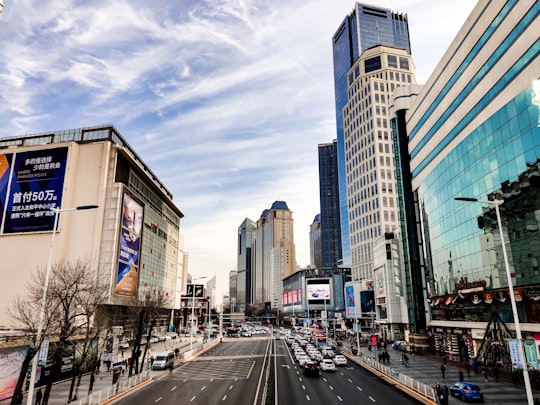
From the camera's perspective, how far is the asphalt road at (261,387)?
28.9 metres

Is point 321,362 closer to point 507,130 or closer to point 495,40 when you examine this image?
point 507,130

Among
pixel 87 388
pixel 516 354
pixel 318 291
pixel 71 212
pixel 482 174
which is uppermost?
pixel 71 212

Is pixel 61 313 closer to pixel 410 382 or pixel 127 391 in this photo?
pixel 127 391

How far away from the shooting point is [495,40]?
3912 cm

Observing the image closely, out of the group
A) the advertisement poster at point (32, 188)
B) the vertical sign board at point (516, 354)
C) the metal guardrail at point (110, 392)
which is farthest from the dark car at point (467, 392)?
the advertisement poster at point (32, 188)

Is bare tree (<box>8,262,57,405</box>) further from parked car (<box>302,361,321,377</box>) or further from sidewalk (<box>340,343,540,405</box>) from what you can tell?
sidewalk (<box>340,343,540,405</box>)

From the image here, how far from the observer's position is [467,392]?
27.8 m

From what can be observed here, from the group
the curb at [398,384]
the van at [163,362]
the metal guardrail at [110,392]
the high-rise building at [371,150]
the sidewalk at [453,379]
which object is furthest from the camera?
the high-rise building at [371,150]

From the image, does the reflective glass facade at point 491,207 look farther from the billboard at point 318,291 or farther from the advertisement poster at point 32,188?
the billboard at point 318,291

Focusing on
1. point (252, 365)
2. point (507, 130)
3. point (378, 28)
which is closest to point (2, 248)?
point (252, 365)

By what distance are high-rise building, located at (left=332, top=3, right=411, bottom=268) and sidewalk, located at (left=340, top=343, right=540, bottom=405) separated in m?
116

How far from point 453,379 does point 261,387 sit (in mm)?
19387

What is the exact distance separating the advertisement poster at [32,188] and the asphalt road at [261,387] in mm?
39041

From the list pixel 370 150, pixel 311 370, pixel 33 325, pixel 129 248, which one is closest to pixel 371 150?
pixel 370 150
